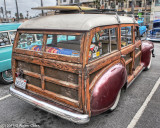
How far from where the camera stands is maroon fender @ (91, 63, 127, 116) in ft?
7.81

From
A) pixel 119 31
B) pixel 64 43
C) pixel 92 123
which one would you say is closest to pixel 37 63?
pixel 64 43

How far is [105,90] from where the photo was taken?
2.47 metres

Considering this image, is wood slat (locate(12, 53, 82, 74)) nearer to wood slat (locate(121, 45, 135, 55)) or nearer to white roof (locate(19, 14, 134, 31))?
white roof (locate(19, 14, 134, 31))

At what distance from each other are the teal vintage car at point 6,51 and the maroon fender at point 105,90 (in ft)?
10.1

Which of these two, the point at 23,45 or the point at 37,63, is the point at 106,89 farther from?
the point at 23,45

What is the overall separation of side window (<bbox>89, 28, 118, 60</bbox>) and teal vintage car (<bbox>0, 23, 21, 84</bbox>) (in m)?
2.90

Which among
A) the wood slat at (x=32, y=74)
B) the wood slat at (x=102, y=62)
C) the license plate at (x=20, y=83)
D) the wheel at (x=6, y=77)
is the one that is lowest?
the wheel at (x=6, y=77)

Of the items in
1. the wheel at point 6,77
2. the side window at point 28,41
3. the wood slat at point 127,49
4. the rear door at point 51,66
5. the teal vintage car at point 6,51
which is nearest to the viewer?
the rear door at point 51,66

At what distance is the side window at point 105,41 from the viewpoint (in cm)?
269

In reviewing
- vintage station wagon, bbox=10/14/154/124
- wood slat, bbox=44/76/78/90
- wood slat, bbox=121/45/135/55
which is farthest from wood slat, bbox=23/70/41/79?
wood slat, bbox=121/45/135/55

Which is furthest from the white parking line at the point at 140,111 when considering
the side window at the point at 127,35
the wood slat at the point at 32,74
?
the wood slat at the point at 32,74

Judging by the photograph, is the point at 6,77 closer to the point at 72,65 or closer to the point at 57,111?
the point at 57,111

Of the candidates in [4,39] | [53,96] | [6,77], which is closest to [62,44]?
[53,96]

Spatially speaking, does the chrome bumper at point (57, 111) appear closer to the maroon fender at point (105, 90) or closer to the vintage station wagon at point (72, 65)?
the vintage station wagon at point (72, 65)
